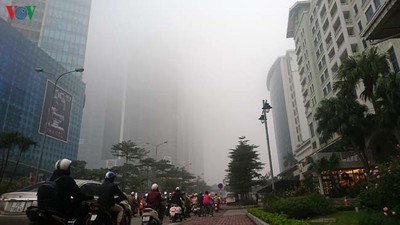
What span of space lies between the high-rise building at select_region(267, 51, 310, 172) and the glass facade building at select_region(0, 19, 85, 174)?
71666 millimetres

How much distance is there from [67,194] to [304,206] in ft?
35.6

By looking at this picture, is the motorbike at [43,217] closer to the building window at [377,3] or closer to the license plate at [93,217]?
the license plate at [93,217]

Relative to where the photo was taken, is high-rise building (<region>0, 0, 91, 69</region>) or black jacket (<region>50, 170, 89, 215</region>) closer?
black jacket (<region>50, 170, 89, 215</region>)

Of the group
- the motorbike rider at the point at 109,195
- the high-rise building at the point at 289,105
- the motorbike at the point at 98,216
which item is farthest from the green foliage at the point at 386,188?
the high-rise building at the point at 289,105

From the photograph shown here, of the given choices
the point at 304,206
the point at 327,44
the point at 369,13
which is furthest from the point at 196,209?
the point at 327,44

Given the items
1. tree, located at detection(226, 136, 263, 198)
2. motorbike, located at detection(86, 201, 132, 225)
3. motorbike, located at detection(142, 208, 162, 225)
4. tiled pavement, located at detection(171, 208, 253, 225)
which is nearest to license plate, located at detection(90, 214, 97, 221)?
motorbike, located at detection(86, 201, 132, 225)

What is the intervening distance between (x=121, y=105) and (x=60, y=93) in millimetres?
57975

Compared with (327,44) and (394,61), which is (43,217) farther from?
(327,44)

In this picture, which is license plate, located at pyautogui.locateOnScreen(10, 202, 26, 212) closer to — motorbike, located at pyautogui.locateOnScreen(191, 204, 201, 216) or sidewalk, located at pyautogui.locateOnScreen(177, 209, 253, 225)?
sidewalk, located at pyautogui.locateOnScreen(177, 209, 253, 225)

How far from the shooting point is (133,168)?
58.3m

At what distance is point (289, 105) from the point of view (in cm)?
11456

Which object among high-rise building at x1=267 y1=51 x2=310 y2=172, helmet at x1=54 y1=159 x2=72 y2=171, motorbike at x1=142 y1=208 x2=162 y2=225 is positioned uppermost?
high-rise building at x1=267 y1=51 x2=310 y2=172

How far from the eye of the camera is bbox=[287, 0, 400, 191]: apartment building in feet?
116

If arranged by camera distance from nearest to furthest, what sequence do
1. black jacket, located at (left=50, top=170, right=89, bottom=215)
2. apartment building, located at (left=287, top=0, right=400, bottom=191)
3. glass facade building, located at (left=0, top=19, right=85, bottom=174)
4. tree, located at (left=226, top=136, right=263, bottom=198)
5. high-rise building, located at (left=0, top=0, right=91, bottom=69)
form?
1. black jacket, located at (left=50, top=170, right=89, bottom=215)
2. apartment building, located at (left=287, top=0, right=400, bottom=191)
3. tree, located at (left=226, top=136, right=263, bottom=198)
4. glass facade building, located at (left=0, top=19, right=85, bottom=174)
5. high-rise building, located at (left=0, top=0, right=91, bottom=69)
